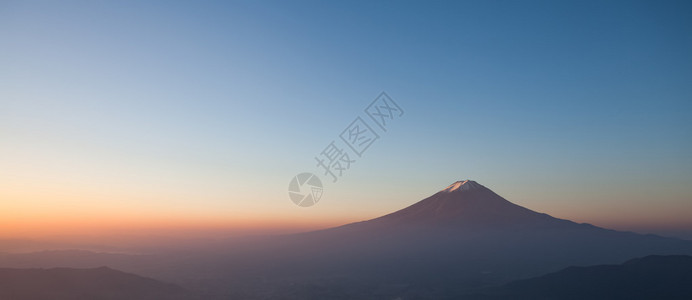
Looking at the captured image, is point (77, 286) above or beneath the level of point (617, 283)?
above

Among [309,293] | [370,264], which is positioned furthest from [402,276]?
[309,293]

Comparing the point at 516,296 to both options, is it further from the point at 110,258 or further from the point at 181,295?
the point at 110,258

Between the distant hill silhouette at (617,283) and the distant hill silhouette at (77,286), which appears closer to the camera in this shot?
the distant hill silhouette at (77,286)

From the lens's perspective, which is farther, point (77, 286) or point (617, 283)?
point (617, 283)

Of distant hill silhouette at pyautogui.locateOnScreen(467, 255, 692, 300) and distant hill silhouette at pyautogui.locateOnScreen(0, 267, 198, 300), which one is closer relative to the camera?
distant hill silhouette at pyautogui.locateOnScreen(0, 267, 198, 300)
